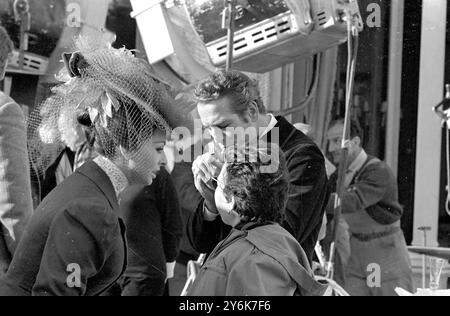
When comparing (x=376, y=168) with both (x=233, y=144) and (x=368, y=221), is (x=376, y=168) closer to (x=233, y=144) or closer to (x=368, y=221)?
(x=368, y=221)

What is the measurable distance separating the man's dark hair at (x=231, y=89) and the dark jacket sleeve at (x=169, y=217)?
325mm

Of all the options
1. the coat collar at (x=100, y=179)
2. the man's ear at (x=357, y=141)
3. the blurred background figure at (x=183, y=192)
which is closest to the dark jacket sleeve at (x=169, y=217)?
the blurred background figure at (x=183, y=192)

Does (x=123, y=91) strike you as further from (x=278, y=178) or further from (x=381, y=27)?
(x=381, y=27)

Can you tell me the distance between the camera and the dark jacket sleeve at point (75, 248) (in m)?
2.18

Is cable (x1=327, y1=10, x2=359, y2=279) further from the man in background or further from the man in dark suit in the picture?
the man in dark suit

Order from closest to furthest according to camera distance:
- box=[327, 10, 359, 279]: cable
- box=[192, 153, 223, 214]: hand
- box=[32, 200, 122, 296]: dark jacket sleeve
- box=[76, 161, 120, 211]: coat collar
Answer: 1. box=[32, 200, 122, 296]: dark jacket sleeve
2. box=[76, 161, 120, 211]: coat collar
3. box=[192, 153, 223, 214]: hand
4. box=[327, 10, 359, 279]: cable

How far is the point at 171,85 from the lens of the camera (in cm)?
275

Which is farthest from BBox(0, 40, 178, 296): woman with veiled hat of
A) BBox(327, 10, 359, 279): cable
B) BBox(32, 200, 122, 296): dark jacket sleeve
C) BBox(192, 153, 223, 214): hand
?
BBox(327, 10, 359, 279): cable

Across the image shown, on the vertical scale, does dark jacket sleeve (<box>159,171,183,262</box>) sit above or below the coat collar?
below

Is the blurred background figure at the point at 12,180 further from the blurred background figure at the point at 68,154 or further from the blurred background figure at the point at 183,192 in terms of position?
the blurred background figure at the point at 183,192

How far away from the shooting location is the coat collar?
233cm

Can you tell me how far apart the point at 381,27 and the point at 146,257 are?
103 cm

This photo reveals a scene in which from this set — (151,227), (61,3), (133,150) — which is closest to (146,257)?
(151,227)

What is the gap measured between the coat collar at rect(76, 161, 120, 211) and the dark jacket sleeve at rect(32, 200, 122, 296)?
62 millimetres
